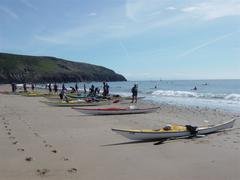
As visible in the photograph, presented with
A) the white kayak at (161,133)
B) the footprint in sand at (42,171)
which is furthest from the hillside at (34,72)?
the footprint in sand at (42,171)

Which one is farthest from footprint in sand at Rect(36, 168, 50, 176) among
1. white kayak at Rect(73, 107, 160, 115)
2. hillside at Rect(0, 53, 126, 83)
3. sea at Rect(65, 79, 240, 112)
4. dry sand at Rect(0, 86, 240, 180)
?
hillside at Rect(0, 53, 126, 83)

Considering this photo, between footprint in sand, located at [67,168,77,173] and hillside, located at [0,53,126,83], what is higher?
hillside, located at [0,53,126,83]

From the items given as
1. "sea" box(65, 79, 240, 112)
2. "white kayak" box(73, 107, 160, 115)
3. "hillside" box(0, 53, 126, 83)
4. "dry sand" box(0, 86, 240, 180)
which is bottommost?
"sea" box(65, 79, 240, 112)

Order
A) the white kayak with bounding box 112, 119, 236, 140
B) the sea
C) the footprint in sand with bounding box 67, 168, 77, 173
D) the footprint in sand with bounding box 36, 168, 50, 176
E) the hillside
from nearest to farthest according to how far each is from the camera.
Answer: the footprint in sand with bounding box 36, 168, 50, 176
the footprint in sand with bounding box 67, 168, 77, 173
the white kayak with bounding box 112, 119, 236, 140
the sea
the hillside

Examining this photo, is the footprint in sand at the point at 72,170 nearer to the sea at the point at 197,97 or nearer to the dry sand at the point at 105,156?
the dry sand at the point at 105,156

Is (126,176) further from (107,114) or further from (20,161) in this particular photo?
(107,114)

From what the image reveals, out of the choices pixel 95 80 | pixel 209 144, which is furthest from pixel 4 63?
pixel 209 144

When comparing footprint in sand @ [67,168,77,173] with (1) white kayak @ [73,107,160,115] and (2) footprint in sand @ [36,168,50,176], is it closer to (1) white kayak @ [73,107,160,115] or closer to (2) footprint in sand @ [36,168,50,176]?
(2) footprint in sand @ [36,168,50,176]

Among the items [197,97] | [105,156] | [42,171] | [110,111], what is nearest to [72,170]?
[42,171]

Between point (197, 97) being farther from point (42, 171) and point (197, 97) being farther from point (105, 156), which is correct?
point (42, 171)

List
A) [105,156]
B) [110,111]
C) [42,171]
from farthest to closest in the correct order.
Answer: [110,111]
[105,156]
[42,171]

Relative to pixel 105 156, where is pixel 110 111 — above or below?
above

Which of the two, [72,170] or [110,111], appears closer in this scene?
[72,170]

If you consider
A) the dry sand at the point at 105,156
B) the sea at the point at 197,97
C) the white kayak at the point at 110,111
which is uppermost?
the white kayak at the point at 110,111
